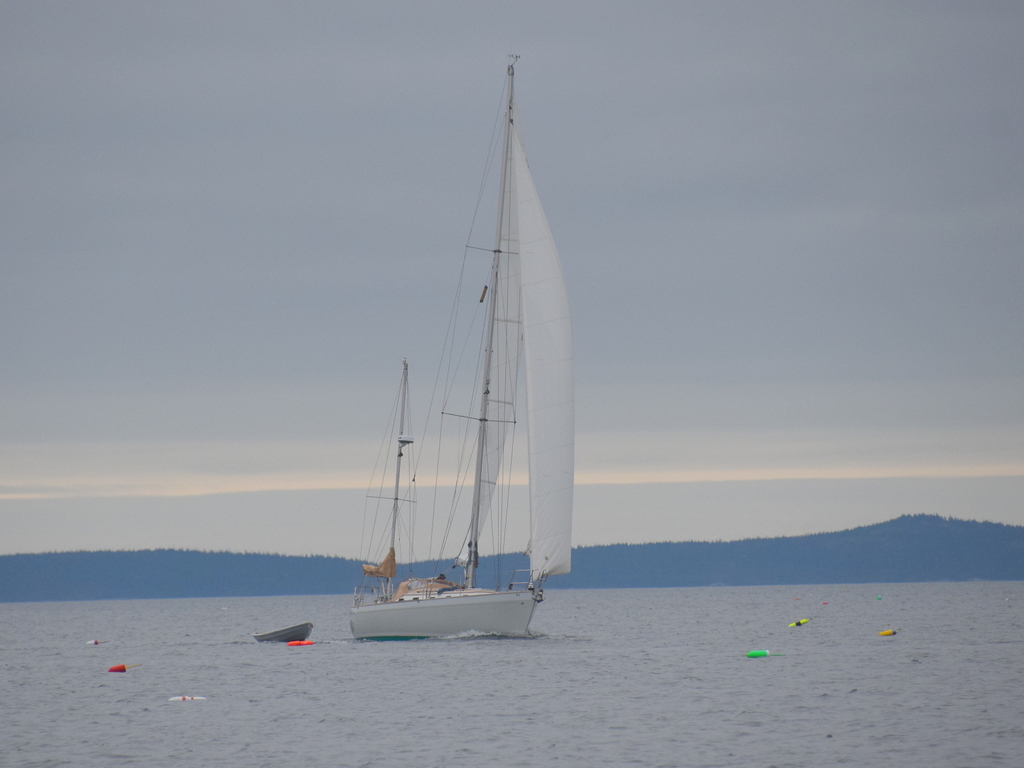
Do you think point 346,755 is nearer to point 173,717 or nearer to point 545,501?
point 173,717

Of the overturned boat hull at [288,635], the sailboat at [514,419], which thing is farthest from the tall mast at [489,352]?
the overturned boat hull at [288,635]

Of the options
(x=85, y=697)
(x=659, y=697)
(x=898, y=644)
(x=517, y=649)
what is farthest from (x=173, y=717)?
(x=898, y=644)

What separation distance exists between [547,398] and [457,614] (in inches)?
368

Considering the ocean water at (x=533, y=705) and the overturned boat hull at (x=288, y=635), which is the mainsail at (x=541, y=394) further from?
the overturned boat hull at (x=288, y=635)

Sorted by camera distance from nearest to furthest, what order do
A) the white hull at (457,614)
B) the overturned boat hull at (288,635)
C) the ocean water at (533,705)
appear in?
the ocean water at (533,705)
the white hull at (457,614)
the overturned boat hull at (288,635)

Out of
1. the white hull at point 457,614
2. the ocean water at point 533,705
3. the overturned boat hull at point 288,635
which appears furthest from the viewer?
the overturned boat hull at point 288,635

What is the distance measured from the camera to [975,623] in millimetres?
85500

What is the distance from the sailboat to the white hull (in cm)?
5

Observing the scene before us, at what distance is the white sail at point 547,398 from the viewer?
51469 millimetres

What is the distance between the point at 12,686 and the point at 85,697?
718 cm

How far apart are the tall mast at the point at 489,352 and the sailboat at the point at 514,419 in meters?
0.04

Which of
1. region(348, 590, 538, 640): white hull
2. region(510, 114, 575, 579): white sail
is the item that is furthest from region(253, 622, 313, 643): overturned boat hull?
region(510, 114, 575, 579): white sail

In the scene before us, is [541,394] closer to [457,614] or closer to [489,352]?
[489,352]

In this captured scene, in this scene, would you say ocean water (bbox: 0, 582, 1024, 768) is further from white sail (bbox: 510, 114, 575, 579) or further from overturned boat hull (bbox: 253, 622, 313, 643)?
white sail (bbox: 510, 114, 575, 579)
